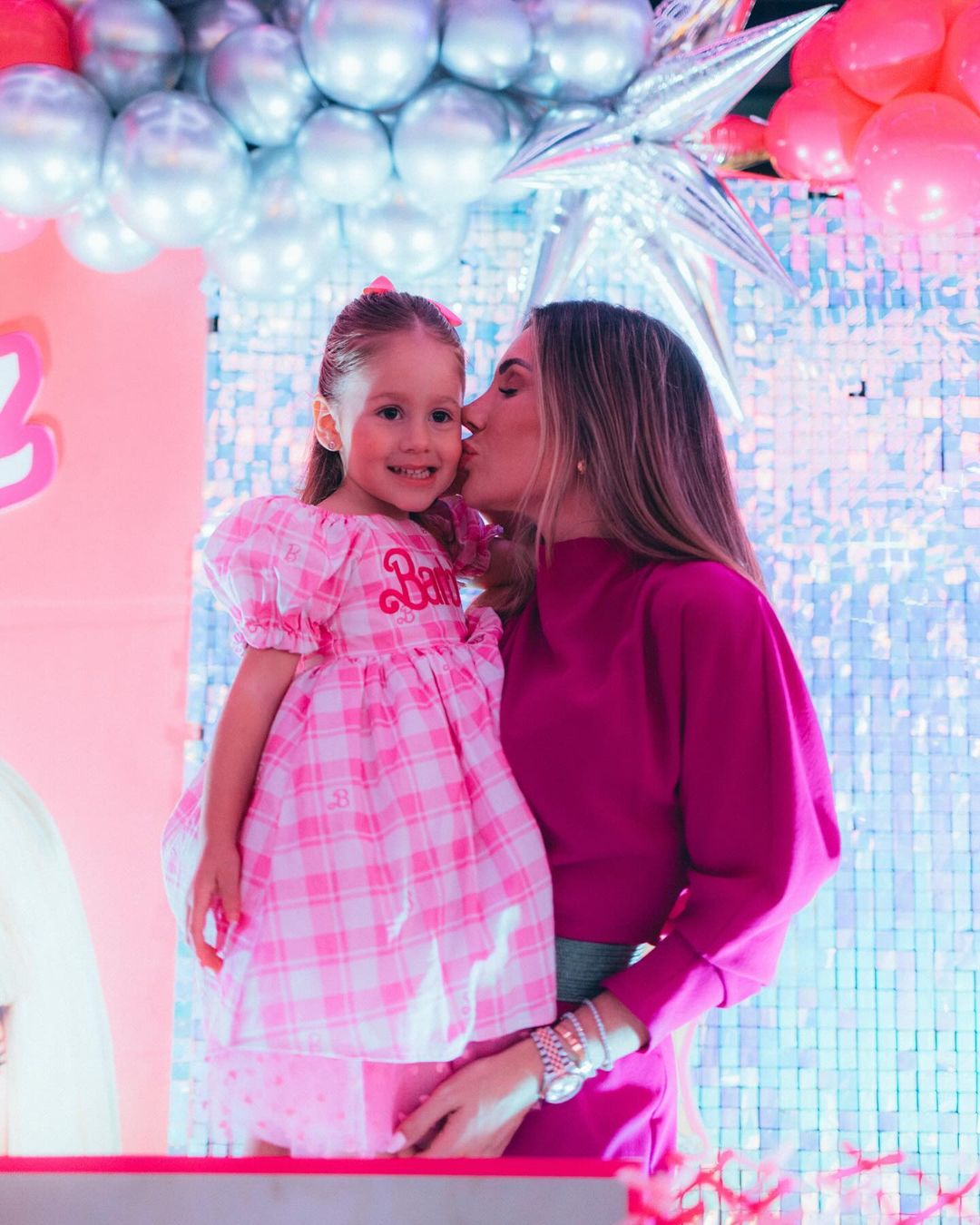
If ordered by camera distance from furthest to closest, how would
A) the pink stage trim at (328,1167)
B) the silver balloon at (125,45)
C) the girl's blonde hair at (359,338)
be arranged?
1. the silver balloon at (125,45)
2. the girl's blonde hair at (359,338)
3. the pink stage trim at (328,1167)

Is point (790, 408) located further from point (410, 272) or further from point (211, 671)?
point (211, 671)

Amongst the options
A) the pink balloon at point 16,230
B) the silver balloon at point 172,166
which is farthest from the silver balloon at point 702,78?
the pink balloon at point 16,230

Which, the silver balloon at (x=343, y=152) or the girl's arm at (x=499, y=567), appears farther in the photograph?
the silver balloon at (x=343, y=152)

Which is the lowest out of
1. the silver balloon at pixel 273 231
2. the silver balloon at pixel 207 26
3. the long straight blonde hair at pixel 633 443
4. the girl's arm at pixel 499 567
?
the girl's arm at pixel 499 567

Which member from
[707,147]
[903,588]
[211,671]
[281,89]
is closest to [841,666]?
[903,588]

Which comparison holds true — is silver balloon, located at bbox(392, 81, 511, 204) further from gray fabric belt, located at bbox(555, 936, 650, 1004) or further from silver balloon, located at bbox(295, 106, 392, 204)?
gray fabric belt, located at bbox(555, 936, 650, 1004)

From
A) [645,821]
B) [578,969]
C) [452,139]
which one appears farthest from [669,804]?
[452,139]

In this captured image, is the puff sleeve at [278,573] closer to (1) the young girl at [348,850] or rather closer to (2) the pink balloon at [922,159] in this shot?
(1) the young girl at [348,850]

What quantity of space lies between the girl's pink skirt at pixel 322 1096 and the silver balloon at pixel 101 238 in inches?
71.0

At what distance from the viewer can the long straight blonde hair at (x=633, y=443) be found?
1457mm

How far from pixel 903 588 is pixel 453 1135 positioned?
196cm

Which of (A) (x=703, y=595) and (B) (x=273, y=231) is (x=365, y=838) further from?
(B) (x=273, y=231)

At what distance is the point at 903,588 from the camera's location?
9.23 feet

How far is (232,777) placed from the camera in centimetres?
129
